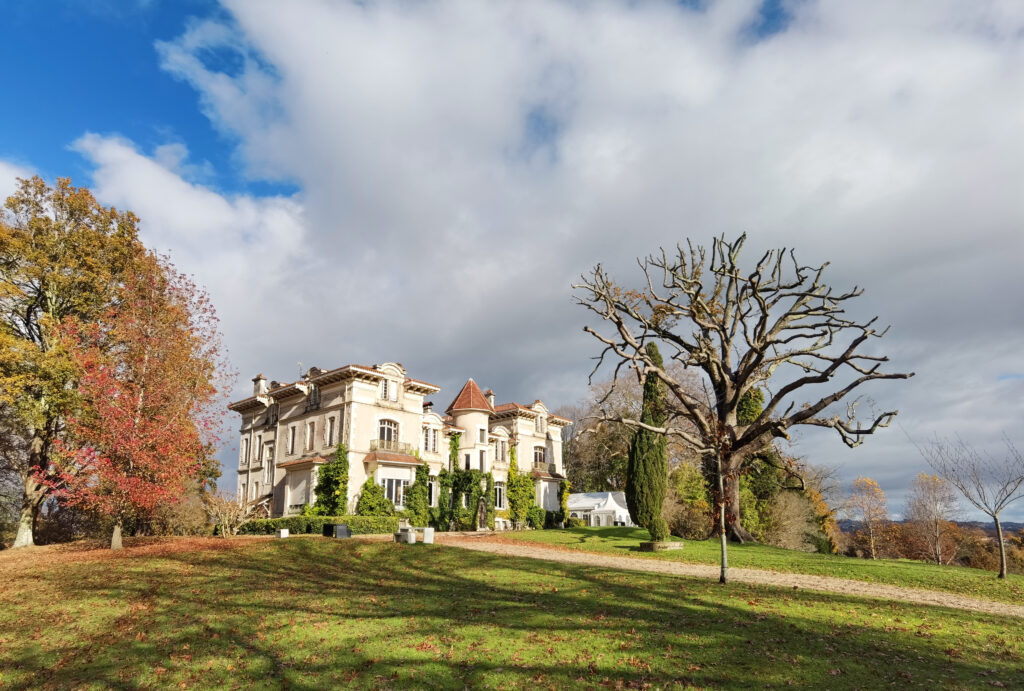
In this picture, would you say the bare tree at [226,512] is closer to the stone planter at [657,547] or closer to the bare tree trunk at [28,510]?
the bare tree trunk at [28,510]

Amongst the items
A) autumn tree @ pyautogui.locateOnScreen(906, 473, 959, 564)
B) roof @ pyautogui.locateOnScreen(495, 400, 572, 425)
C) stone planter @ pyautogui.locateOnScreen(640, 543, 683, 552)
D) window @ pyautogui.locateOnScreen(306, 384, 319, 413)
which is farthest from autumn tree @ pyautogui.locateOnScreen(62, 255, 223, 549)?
autumn tree @ pyautogui.locateOnScreen(906, 473, 959, 564)

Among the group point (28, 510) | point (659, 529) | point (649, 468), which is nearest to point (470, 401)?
point (649, 468)

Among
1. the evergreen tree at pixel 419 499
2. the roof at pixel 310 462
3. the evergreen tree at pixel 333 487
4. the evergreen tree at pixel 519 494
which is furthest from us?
the evergreen tree at pixel 519 494

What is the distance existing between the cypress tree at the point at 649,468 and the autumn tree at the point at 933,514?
30.3 metres

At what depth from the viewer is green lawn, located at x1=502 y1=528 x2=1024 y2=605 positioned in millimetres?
16509

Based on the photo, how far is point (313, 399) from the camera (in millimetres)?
40812

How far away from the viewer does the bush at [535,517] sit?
44531mm

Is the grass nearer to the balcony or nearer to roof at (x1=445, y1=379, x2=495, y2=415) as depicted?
the balcony

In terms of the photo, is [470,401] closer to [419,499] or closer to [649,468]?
[419,499]

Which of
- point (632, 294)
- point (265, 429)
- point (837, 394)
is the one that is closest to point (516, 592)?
point (837, 394)

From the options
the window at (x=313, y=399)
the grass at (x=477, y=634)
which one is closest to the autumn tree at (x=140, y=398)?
the grass at (x=477, y=634)

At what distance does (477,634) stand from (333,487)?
27766 millimetres

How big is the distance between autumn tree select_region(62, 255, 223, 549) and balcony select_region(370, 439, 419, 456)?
11625 mm

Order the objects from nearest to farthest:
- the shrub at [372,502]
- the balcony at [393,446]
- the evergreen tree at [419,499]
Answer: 1. the shrub at [372,502]
2. the evergreen tree at [419,499]
3. the balcony at [393,446]
